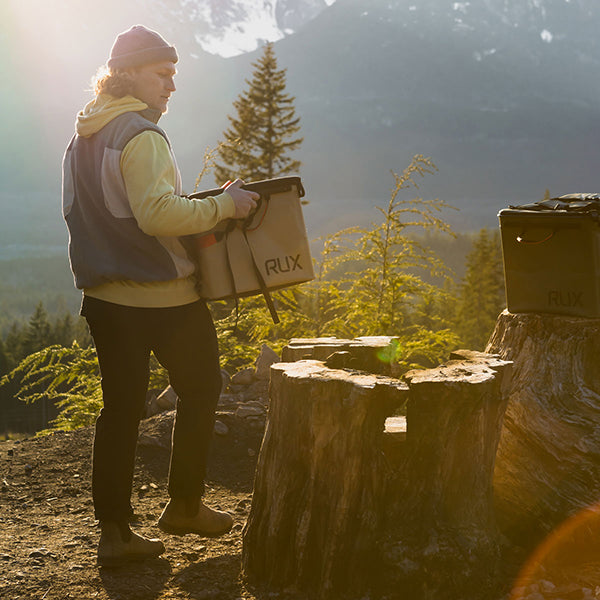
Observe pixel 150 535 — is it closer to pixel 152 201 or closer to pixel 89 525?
pixel 89 525

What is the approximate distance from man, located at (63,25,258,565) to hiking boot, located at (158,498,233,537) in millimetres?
134

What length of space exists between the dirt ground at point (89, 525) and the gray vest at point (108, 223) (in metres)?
1.42

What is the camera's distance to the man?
2836 millimetres

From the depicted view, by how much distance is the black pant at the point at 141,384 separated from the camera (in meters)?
3.02

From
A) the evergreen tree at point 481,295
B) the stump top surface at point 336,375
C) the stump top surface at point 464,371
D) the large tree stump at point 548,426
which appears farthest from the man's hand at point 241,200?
the evergreen tree at point 481,295

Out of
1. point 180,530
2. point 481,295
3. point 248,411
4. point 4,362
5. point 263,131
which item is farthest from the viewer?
point 4,362

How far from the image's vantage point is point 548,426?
3590mm

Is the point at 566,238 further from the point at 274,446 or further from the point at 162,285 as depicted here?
the point at 162,285

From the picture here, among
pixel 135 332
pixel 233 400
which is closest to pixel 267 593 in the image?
pixel 135 332

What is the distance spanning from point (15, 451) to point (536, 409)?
4689 millimetres

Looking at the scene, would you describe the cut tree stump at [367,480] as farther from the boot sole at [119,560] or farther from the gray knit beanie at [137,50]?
the gray knit beanie at [137,50]

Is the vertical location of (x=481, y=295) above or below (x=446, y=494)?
below

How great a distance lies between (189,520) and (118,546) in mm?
407

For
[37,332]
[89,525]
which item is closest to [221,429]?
[89,525]
